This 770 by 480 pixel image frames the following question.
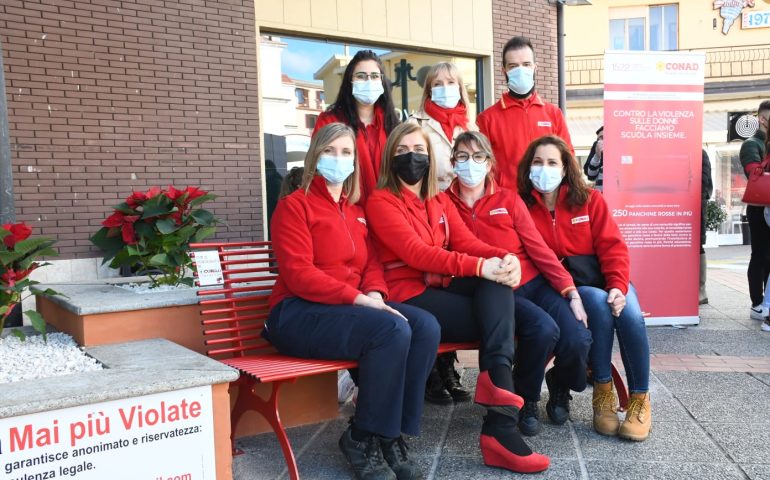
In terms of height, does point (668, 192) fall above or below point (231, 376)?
above

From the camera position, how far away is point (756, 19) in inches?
918

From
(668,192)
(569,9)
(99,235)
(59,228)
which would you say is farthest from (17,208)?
(569,9)

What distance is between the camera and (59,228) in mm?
7020

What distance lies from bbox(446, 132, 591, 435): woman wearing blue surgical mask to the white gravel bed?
2.14 metres

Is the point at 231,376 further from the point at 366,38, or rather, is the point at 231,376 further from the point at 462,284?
the point at 366,38

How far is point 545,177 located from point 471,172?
0.49 meters

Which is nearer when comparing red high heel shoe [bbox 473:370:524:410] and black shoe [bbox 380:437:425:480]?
black shoe [bbox 380:437:425:480]

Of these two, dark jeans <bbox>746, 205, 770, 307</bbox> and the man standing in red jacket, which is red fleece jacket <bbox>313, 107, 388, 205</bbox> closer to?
the man standing in red jacket

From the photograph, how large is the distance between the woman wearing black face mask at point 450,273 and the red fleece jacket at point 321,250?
0.13 metres

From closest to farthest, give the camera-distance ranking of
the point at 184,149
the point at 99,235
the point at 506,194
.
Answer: the point at 506,194
the point at 99,235
the point at 184,149

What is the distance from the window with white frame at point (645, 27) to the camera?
23.8 meters

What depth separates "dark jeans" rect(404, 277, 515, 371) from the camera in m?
3.40

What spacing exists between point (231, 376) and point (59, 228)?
508 centimetres

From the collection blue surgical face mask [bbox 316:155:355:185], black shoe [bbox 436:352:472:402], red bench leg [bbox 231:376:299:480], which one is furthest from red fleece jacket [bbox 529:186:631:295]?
red bench leg [bbox 231:376:299:480]
